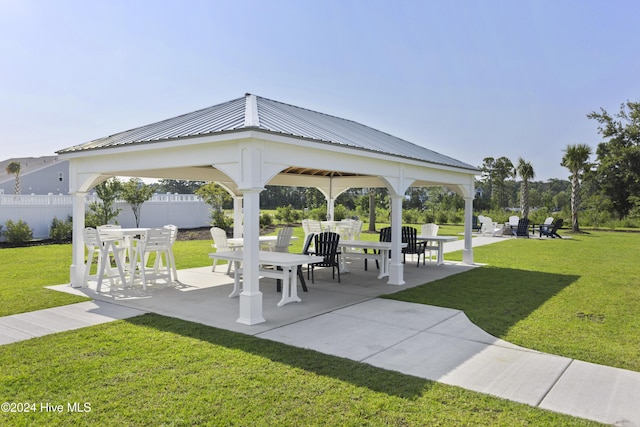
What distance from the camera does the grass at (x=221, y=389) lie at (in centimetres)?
365

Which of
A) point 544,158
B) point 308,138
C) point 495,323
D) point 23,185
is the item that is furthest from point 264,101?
point 544,158

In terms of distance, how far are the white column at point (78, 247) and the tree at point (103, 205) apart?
35.1 feet

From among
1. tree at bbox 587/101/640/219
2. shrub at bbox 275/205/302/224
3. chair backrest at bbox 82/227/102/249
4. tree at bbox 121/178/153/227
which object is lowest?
chair backrest at bbox 82/227/102/249

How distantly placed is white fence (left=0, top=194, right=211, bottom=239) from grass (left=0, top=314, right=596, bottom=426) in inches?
618

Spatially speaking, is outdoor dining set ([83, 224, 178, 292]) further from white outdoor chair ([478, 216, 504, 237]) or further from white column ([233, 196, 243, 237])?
white outdoor chair ([478, 216, 504, 237])

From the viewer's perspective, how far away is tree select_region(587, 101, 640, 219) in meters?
33.8

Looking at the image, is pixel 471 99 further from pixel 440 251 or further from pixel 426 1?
pixel 440 251

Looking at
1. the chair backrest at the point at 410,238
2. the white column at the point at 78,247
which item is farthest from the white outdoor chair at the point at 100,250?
the chair backrest at the point at 410,238

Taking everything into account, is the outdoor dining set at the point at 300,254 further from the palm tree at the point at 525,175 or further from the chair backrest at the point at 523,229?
the palm tree at the point at 525,175

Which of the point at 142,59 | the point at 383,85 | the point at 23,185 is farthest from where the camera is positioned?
the point at 23,185

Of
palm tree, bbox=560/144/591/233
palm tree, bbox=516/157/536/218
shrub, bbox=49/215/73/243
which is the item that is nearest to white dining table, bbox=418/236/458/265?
shrub, bbox=49/215/73/243

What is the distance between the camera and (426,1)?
46.3 ft

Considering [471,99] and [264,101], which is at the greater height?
[471,99]

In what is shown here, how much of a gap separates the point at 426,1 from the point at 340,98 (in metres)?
6.67
